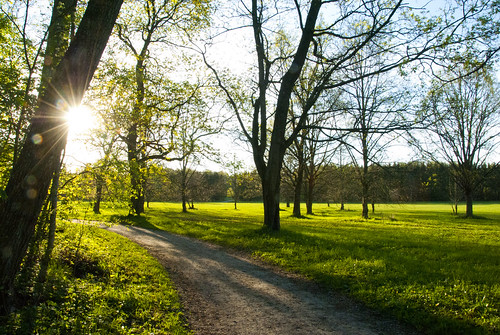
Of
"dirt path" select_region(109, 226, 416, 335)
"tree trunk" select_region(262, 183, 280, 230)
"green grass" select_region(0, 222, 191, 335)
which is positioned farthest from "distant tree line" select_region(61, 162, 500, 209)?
"dirt path" select_region(109, 226, 416, 335)

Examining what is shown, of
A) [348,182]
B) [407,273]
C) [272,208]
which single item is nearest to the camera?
[407,273]

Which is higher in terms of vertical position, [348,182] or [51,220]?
[348,182]

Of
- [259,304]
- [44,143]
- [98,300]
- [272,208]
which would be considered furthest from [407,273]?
[44,143]

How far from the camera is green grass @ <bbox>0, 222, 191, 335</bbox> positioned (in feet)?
13.4

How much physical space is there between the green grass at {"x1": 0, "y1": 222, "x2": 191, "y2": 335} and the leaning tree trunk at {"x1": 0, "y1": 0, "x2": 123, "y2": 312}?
26.0 inches

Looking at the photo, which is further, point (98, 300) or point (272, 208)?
point (272, 208)

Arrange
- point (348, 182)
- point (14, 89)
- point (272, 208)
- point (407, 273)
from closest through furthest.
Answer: point (14, 89)
point (407, 273)
point (272, 208)
point (348, 182)

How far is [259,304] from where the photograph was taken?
5543 millimetres

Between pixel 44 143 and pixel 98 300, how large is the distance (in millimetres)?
2829

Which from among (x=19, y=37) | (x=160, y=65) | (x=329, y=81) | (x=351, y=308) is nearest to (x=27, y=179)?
(x=19, y=37)

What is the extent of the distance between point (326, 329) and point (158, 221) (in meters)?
16.9

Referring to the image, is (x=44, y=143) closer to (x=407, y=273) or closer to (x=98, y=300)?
(x=98, y=300)

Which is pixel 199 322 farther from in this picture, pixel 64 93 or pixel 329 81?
pixel 329 81

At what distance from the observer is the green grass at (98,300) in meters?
4.08
